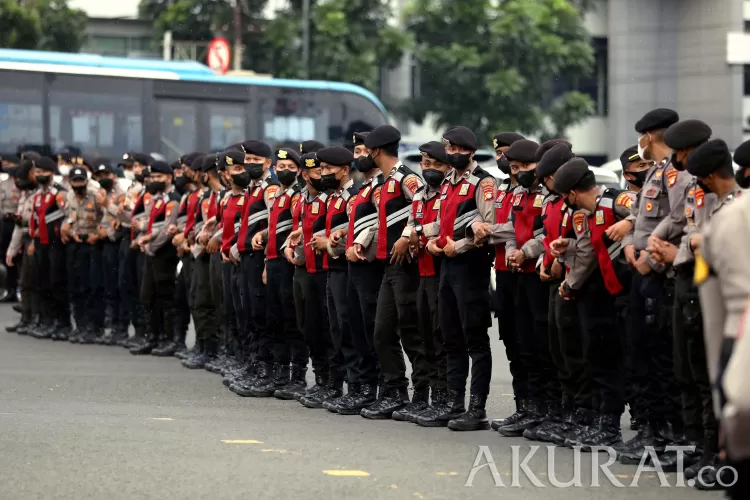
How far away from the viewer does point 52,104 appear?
26.4 metres

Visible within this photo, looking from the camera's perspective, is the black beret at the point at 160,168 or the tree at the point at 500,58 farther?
the tree at the point at 500,58

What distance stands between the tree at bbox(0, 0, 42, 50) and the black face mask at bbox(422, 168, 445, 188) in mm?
25709

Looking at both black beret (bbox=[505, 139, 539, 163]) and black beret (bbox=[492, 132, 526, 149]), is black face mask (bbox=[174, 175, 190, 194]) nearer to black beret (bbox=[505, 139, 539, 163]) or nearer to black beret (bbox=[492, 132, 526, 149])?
black beret (bbox=[492, 132, 526, 149])

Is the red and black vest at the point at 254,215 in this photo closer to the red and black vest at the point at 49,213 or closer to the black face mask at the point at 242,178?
the black face mask at the point at 242,178

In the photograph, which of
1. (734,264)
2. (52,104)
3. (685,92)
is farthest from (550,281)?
(685,92)

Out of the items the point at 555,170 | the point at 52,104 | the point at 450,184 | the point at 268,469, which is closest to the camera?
the point at 268,469

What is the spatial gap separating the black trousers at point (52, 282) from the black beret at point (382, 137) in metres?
7.62

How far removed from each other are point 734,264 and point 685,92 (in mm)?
41243

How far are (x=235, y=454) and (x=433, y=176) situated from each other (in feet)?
8.25

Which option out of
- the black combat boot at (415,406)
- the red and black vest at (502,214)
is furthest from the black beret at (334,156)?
the black combat boot at (415,406)

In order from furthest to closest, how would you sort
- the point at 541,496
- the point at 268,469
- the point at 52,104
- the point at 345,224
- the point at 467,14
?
1. the point at 467,14
2. the point at 52,104
3. the point at 345,224
4. the point at 268,469
5. the point at 541,496

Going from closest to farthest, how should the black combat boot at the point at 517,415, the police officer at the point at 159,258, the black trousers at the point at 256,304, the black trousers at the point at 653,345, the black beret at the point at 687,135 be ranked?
the black beret at the point at 687,135
the black trousers at the point at 653,345
the black combat boot at the point at 517,415
the black trousers at the point at 256,304
the police officer at the point at 159,258

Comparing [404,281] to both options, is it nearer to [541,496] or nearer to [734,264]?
[541,496]

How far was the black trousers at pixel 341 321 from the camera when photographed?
11.2 metres
